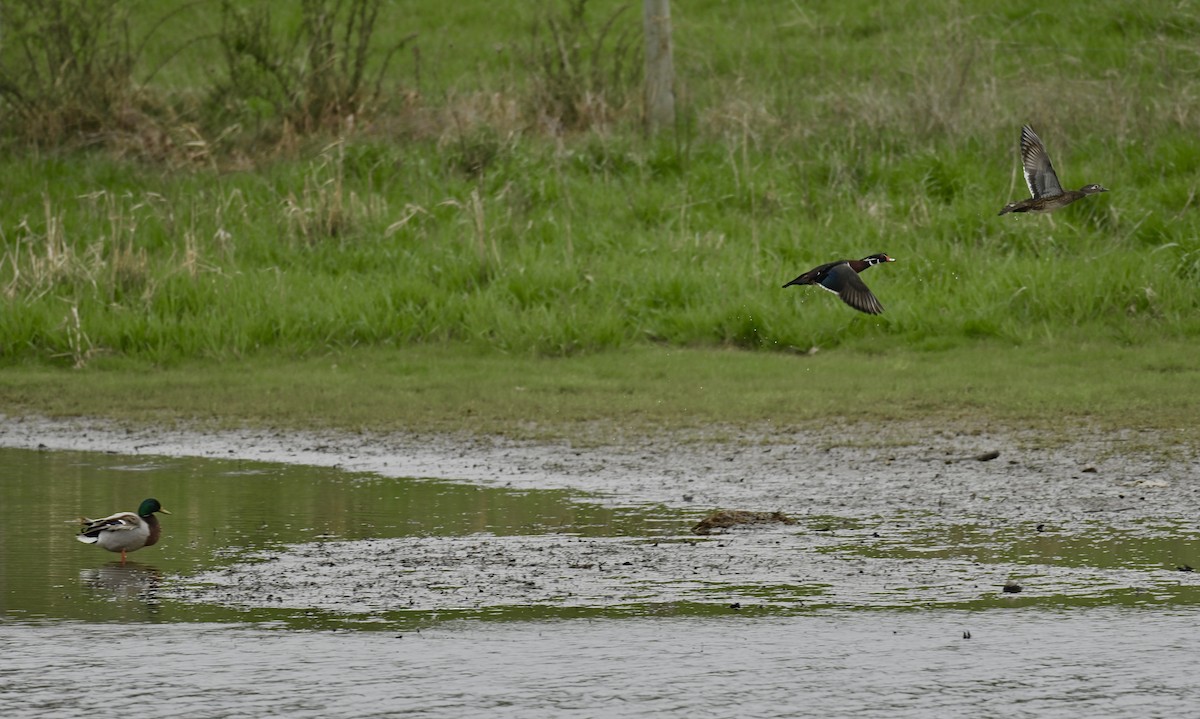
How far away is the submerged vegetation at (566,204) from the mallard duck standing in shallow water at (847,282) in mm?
3407

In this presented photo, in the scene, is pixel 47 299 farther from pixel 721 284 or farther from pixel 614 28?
pixel 614 28

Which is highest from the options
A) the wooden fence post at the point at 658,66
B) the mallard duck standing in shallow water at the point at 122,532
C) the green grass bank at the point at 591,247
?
the wooden fence post at the point at 658,66

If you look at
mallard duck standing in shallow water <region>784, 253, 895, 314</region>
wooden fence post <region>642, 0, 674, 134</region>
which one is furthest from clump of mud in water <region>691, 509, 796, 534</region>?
wooden fence post <region>642, 0, 674, 134</region>

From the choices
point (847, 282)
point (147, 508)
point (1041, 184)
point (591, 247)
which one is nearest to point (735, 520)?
point (847, 282)

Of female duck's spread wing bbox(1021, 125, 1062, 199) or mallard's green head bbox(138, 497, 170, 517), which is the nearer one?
mallard's green head bbox(138, 497, 170, 517)

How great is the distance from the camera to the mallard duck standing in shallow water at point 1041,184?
1005 cm

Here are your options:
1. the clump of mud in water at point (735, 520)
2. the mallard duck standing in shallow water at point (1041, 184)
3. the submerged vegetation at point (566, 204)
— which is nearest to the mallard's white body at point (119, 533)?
the clump of mud in water at point (735, 520)

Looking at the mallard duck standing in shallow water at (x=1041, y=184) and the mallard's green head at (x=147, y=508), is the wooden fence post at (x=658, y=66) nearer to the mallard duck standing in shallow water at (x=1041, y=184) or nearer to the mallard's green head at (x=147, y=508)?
the mallard duck standing in shallow water at (x=1041, y=184)

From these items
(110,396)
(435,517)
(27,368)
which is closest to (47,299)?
(27,368)

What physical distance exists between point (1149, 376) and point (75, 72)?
11077mm

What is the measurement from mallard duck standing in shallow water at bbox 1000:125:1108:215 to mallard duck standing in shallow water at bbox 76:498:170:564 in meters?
5.23

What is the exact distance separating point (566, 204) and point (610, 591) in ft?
30.6

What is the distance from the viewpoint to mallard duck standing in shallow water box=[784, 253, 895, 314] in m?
9.33

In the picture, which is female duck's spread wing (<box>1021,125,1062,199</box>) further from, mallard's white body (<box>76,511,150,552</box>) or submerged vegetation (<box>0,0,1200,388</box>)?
mallard's white body (<box>76,511,150,552</box>)
